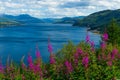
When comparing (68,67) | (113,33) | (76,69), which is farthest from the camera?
(113,33)

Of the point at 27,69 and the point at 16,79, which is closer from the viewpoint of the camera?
the point at 16,79

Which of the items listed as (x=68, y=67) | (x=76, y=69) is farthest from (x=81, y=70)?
(x=68, y=67)

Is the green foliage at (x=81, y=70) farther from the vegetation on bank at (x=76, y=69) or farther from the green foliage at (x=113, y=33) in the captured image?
the green foliage at (x=113, y=33)

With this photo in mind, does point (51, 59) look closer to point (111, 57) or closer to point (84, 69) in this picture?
point (84, 69)

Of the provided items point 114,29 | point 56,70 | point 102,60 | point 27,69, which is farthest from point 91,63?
point 114,29

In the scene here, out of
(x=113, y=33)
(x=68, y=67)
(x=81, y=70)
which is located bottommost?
(x=113, y=33)

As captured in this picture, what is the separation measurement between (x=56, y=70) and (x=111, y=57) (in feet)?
11.2

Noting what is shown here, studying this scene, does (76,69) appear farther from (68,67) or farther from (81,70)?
(68,67)

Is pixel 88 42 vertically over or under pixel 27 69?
over

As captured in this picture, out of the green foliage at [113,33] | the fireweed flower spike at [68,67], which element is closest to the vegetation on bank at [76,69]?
the fireweed flower spike at [68,67]

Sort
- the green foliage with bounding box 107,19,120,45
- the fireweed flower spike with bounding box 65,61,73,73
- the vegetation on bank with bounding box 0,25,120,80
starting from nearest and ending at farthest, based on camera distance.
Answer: the vegetation on bank with bounding box 0,25,120,80, the fireweed flower spike with bounding box 65,61,73,73, the green foliage with bounding box 107,19,120,45

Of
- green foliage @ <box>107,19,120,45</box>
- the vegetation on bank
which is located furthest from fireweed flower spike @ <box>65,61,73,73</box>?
green foliage @ <box>107,19,120,45</box>

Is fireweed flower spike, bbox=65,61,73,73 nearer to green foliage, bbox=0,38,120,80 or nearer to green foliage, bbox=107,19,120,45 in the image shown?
green foliage, bbox=0,38,120,80

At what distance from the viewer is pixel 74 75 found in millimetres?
16531
